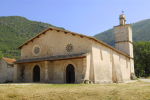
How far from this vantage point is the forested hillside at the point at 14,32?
164ft

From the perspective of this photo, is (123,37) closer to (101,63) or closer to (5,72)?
(101,63)

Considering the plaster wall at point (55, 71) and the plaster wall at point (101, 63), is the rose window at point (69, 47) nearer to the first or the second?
the plaster wall at point (55, 71)

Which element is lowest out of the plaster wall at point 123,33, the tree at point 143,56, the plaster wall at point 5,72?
the plaster wall at point 5,72

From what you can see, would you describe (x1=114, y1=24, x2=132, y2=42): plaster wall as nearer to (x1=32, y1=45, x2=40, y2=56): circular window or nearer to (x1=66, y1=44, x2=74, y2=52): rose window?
(x1=66, y1=44, x2=74, y2=52): rose window

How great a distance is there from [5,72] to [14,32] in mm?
31904

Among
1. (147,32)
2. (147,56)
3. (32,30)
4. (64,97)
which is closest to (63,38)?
(64,97)

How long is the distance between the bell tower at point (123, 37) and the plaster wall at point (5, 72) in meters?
21.9

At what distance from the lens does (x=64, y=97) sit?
9414mm

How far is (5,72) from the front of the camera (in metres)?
28.3

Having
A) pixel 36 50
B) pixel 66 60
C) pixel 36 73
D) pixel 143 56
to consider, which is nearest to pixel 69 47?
pixel 66 60

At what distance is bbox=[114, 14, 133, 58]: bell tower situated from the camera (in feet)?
105

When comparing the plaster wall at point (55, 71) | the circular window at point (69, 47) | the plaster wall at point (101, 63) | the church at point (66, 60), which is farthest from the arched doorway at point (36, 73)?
the plaster wall at point (101, 63)

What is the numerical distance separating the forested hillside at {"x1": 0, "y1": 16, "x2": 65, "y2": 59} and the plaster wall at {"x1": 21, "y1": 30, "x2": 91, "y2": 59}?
27.4m

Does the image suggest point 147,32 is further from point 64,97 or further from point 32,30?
point 64,97
